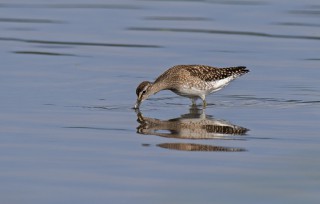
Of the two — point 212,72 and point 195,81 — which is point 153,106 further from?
point 212,72

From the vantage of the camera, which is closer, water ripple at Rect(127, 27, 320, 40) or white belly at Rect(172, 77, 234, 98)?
white belly at Rect(172, 77, 234, 98)

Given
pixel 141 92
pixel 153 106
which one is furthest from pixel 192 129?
pixel 153 106

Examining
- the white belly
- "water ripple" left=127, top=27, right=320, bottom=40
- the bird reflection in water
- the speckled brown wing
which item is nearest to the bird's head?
the bird reflection in water

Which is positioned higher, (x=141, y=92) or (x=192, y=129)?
(x=141, y=92)

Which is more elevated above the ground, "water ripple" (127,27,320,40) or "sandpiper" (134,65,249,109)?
"water ripple" (127,27,320,40)

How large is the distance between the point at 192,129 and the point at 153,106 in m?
2.52

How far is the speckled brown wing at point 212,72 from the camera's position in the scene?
18.1 m

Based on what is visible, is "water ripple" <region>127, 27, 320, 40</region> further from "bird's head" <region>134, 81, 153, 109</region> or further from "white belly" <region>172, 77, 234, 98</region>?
"bird's head" <region>134, 81, 153, 109</region>

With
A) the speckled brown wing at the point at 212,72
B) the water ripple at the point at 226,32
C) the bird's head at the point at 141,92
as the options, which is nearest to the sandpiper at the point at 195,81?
the speckled brown wing at the point at 212,72

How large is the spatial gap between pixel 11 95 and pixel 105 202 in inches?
296

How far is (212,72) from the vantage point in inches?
716

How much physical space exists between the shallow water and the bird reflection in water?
0.03 metres

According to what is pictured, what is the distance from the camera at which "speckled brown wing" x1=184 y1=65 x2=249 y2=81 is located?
18133 mm

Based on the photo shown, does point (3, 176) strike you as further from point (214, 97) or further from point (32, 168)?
point (214, 97)
